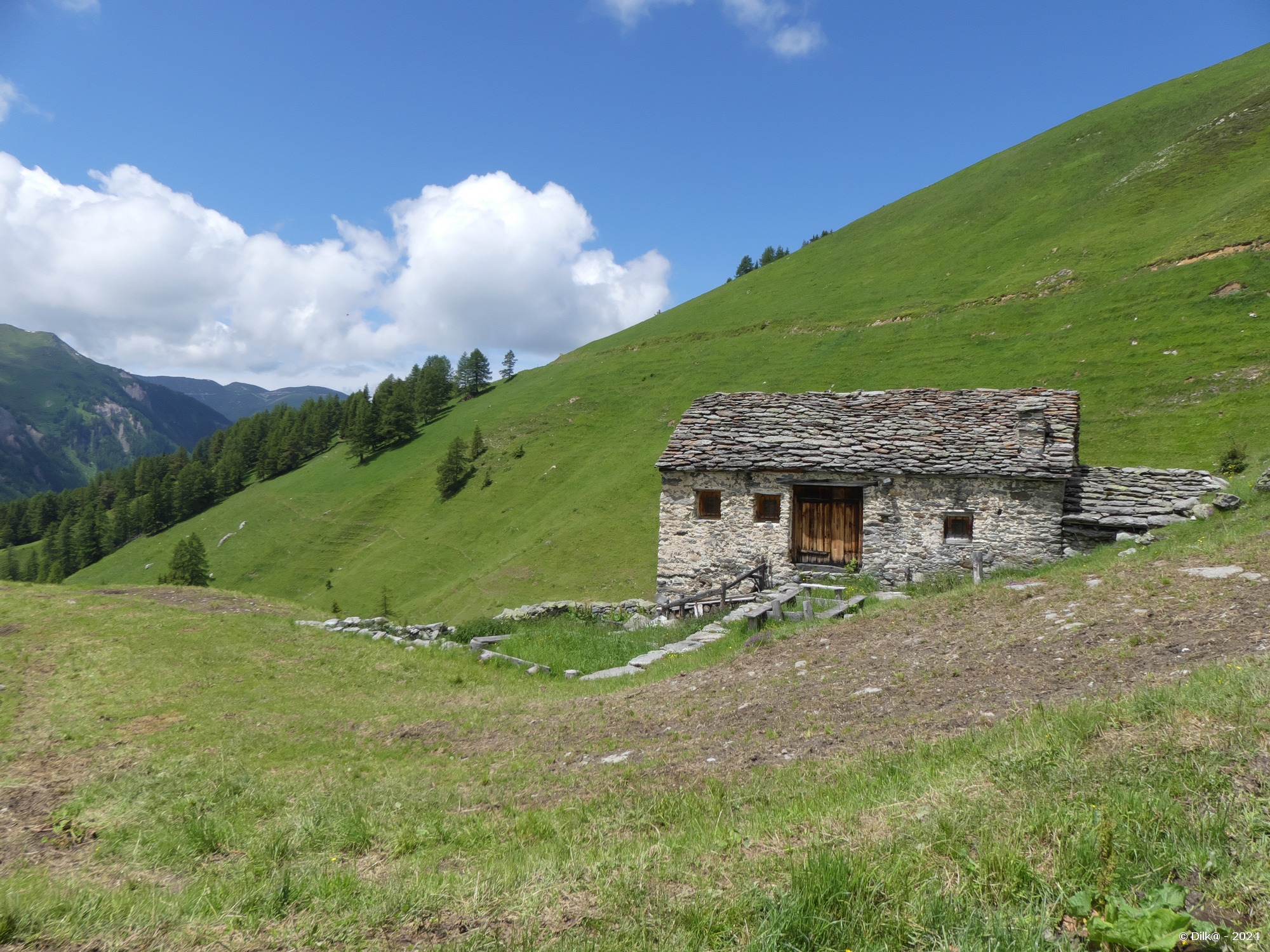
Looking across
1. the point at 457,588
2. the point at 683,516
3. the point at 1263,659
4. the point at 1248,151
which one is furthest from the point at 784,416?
the point at 1248,151

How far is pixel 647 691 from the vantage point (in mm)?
11648

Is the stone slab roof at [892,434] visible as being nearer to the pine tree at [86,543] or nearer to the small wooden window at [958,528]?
the small wooden window at [958,528]

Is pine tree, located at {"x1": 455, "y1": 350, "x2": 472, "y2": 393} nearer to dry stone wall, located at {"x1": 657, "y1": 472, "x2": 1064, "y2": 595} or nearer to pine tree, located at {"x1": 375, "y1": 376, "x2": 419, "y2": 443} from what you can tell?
pine tree, located at {"x1": 375, "y1": 376, "x2": 419, "y2": 443}

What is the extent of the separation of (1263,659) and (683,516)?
54.3ft

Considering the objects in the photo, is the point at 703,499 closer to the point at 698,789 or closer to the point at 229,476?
the point at 698,789

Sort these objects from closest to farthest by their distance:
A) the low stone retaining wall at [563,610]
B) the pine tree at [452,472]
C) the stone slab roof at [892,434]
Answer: the stone slab roof at [892,434] < the low stone retaining wall at [563,610] < the pine tree at [452,472]

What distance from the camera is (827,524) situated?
70.0 ft

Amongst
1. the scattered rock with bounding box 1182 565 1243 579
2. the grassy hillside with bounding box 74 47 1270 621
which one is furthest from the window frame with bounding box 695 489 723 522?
the grassy hillside with bounding box 74 47 1270 621

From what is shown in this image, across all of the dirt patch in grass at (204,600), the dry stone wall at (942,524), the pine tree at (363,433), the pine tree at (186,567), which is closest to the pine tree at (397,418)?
the pine tree at (363,433)

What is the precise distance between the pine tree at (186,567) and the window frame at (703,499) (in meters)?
56.4

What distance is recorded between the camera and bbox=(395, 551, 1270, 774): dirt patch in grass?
743 centimetres

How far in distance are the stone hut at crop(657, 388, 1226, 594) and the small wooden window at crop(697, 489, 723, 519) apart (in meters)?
0.05

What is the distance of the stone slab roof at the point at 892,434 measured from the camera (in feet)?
63.8

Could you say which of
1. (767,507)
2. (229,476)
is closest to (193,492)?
(229,476)
